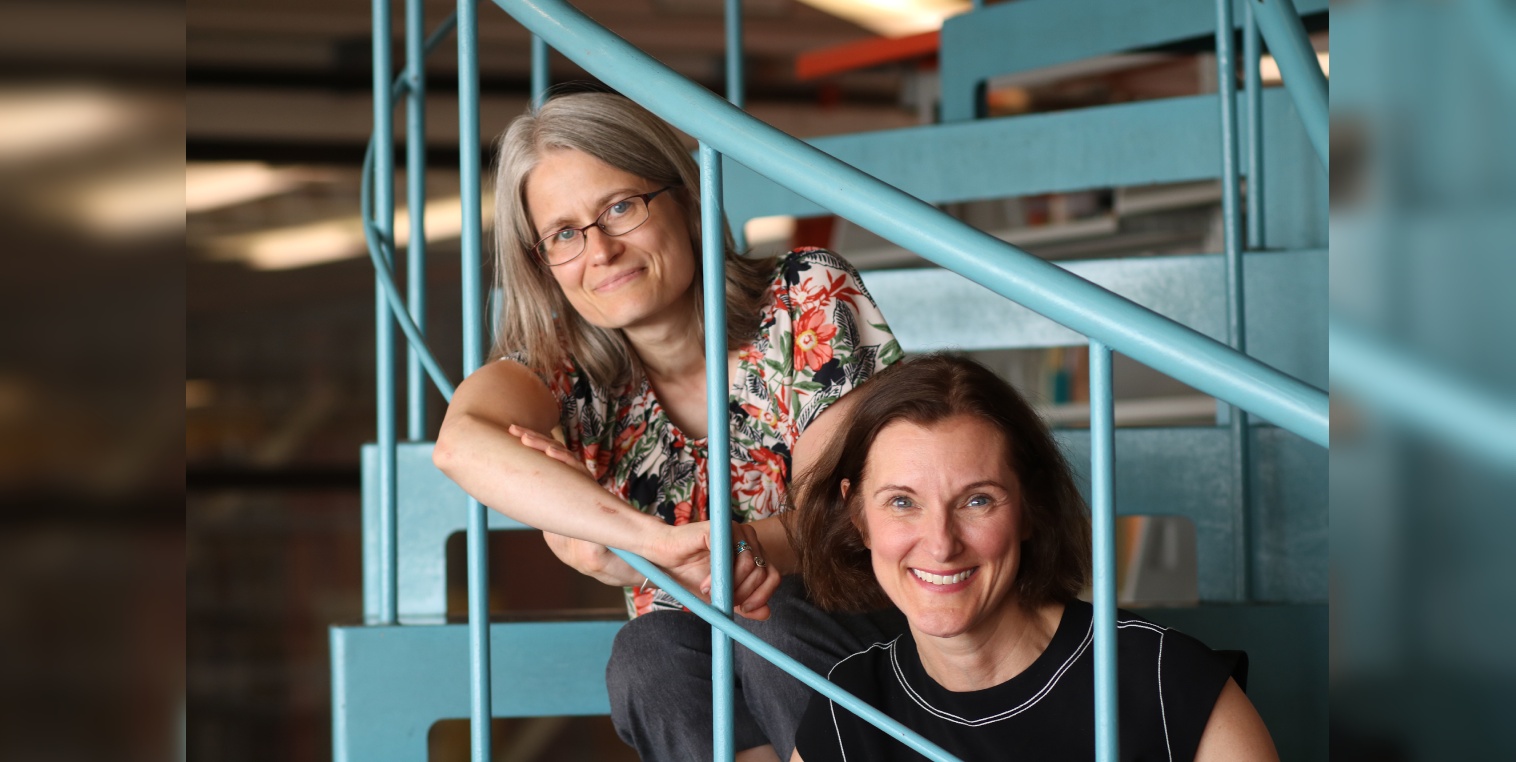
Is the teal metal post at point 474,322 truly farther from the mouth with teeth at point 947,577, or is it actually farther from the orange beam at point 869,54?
the orange beam at point 869,54

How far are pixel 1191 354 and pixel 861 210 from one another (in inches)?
9.2

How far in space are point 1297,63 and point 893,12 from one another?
3604 millimetres

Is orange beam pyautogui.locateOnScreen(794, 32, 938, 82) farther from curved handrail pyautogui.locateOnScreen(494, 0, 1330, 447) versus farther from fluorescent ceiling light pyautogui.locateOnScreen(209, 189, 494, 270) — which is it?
curved handrail pyautogui.locateOnScreen(494, 0, 1330, 447)

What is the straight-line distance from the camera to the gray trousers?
4.21ft

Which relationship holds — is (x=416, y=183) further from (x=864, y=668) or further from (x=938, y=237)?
(x=938, y=237)

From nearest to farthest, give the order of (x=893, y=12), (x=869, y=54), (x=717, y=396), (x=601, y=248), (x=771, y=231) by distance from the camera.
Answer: (x=717, y=396)
(x=601, y=248)
(x=869, y=54)
(x=771, y=231)
(x=893, y=12)

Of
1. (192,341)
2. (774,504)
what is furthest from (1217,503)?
(192,341)

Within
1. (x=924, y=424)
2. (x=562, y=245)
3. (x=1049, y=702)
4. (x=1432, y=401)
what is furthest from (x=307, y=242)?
(x=1432, y=401)

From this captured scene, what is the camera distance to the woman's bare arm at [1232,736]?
0.99 meters

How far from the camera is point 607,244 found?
1.33 m

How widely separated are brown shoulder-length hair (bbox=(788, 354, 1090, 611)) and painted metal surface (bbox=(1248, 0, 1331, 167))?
1.98 feet

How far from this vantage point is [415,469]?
1621mm

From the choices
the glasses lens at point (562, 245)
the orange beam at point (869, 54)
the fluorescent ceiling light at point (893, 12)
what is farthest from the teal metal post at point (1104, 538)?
the fluorescent ceiling light at point (893, 12)

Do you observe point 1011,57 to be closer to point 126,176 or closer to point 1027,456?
point 1027,456
